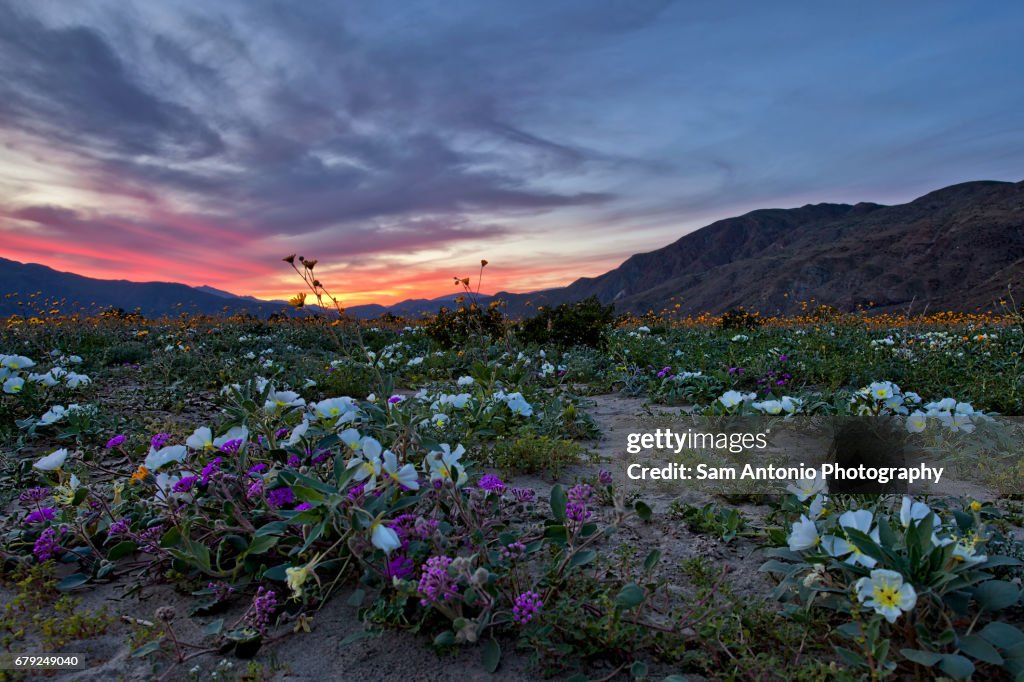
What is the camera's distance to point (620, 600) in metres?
1.74

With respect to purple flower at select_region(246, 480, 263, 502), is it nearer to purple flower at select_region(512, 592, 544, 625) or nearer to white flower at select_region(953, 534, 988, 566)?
purple flower at select_region(512, 592, 544, 625)

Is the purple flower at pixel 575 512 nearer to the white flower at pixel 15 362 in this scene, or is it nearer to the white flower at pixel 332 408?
the white flower at pixel 332 408

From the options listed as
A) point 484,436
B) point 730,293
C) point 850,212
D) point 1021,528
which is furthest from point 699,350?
point 850,212

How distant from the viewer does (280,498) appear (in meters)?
2.49

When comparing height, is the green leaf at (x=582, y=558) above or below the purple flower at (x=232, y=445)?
below

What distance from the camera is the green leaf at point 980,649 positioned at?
1558mm

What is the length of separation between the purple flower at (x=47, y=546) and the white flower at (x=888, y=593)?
328 cm

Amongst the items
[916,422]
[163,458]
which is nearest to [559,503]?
[163,458]

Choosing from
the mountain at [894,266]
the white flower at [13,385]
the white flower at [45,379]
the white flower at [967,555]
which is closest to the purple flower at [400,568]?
the white flower at [967,555]

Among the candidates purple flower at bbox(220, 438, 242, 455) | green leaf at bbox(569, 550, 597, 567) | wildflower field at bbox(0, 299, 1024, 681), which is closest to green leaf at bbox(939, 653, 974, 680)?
wildflower field at bbox(0, 299, 1024, 681)

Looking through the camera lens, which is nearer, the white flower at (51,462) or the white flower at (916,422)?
the white flower at (51,462)

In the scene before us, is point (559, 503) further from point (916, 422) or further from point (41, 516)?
point (916, 422)

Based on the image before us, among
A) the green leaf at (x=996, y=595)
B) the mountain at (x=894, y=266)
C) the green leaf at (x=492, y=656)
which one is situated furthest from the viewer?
the mountain at (x=894, y=266)

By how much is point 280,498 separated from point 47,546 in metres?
1.11
